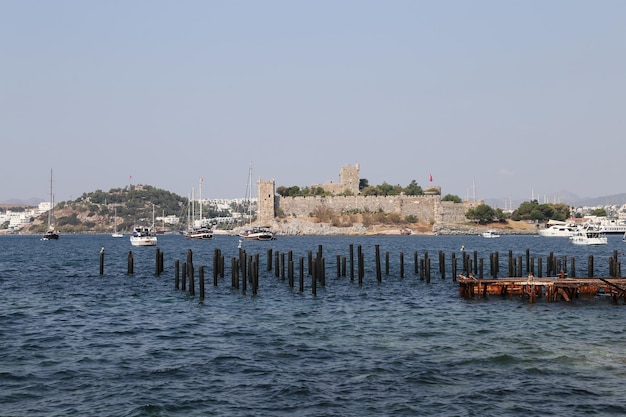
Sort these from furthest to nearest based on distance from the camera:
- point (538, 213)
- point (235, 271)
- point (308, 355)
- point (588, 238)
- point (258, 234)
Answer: point (538, 213) → point (258, 234) → point (588, 238) → point (235, 271) → point (308, 355)

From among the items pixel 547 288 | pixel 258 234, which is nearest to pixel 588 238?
pixel 258 234

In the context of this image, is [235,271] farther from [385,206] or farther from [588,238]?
[385,206]

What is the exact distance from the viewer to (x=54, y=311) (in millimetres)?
31344

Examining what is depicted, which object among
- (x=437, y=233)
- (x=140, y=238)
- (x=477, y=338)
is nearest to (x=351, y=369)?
(x=477, y=338)

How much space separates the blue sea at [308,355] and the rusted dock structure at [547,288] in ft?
2.16

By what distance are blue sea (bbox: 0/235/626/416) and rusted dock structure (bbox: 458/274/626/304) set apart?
658mm

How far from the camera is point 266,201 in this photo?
143500 mm

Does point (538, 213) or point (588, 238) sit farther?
point (538, 213)

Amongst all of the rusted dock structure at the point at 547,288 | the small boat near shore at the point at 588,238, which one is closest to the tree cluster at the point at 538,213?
the small boat near shore at the point at 588,238

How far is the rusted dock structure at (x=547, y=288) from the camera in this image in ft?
108

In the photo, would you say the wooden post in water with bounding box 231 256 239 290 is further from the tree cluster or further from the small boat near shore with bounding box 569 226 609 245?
the tree cluster

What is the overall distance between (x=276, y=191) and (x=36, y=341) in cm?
13219

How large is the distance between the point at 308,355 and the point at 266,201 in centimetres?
12233

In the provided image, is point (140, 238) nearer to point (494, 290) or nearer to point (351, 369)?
point (494, 290)
